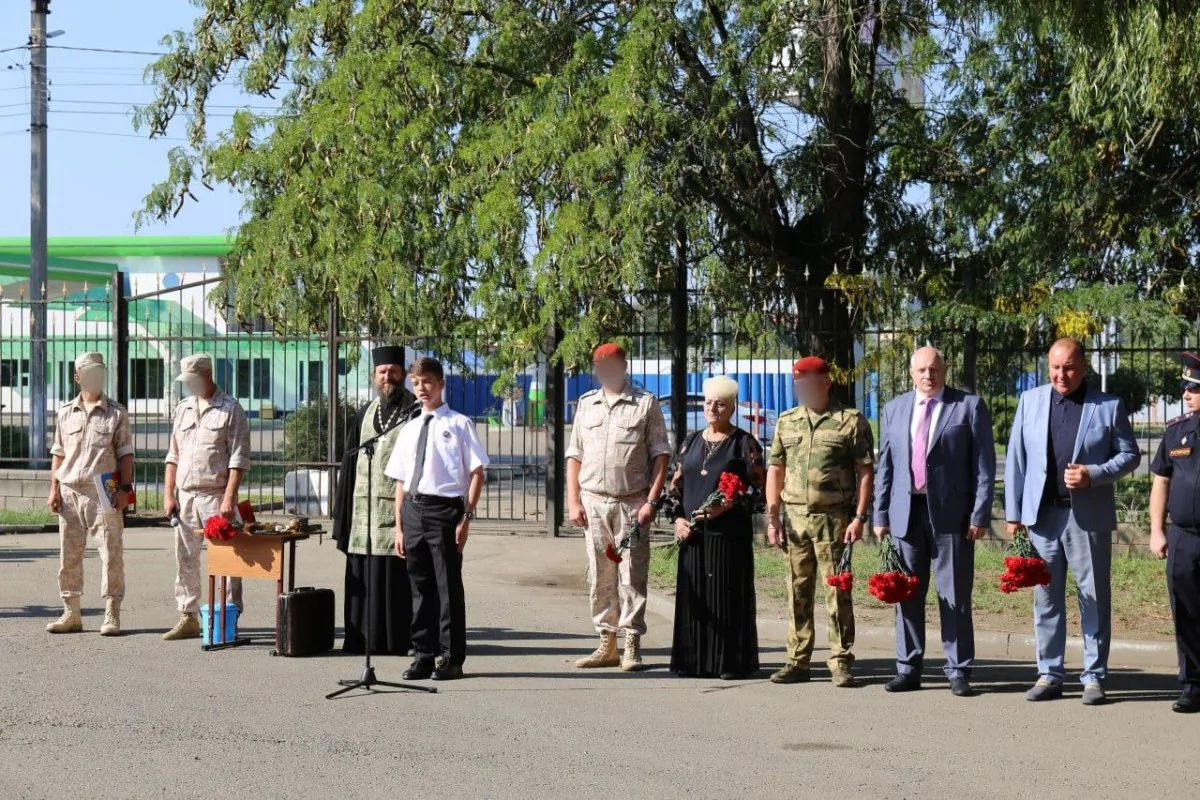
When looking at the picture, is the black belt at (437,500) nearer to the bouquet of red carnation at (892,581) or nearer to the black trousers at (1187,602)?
the bouquet of red carnation at (892,581)

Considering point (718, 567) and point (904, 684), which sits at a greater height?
point (718, 567)

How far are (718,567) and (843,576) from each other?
2.74 ft

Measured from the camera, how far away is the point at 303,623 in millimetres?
9766

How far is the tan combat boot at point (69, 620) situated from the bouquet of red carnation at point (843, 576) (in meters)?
5.47

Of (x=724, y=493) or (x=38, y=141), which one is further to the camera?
(x=38, y=141)

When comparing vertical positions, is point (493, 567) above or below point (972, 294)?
below

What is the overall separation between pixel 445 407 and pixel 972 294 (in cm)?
803

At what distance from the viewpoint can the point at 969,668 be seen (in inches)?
339

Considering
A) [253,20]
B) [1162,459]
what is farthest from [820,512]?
[253,20]

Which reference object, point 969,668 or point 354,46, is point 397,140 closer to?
point 354,46

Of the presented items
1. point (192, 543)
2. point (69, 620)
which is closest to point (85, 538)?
point (69, 620)

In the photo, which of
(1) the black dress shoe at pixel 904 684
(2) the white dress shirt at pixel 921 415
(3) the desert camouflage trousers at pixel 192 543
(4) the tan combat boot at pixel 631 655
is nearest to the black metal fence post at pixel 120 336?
(3) the desert camouflage trousers at pixel 192 543

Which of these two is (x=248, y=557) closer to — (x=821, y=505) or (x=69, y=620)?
(x=69, y=620)

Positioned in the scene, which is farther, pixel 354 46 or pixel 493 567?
pixel 354 46
